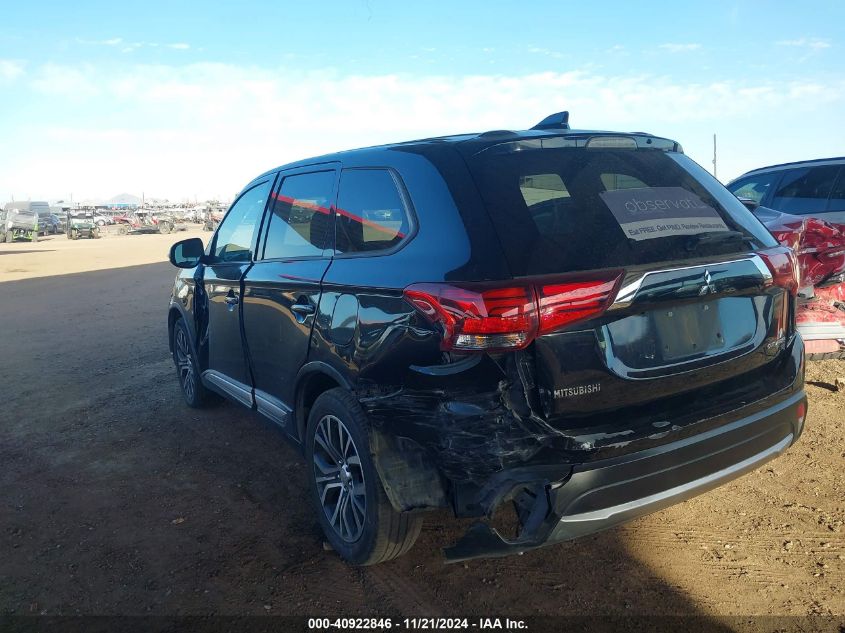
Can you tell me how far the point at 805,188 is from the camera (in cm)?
701

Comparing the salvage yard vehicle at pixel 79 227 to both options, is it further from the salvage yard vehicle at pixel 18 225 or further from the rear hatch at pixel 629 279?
the rear hatch at pixel 629 279

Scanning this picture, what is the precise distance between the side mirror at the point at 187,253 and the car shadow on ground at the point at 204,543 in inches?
47.6

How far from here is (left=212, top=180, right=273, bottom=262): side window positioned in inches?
161

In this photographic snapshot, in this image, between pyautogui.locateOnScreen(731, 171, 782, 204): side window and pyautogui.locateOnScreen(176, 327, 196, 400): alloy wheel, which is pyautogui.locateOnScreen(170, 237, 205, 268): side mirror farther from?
pyautogui.locateOnScreen(731, 171, 782, 204): side window

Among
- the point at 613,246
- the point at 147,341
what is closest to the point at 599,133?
the point at 613,246

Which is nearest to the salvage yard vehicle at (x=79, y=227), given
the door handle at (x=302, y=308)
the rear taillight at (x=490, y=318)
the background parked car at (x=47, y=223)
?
the background parked car at (x=47, y=223)

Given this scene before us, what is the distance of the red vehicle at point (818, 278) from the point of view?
15.5 feet

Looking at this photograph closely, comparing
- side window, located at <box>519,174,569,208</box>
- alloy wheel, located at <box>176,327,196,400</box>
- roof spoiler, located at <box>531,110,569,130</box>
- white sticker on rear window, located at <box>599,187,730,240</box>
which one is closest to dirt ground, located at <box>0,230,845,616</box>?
alloy wheel, located at <box>176,327,196,400</box>

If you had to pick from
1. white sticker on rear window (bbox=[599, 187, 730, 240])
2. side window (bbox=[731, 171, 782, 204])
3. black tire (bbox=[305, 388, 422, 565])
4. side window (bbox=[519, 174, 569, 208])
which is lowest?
black tire (bbox=[305, 388, 422, 565])

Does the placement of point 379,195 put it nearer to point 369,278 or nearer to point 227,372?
point 369,278

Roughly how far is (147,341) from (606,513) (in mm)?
7082

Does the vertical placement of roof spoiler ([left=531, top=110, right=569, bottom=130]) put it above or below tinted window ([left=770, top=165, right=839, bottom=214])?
above

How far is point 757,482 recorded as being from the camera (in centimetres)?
369

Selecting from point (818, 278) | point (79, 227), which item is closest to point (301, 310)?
point (818, 278)
